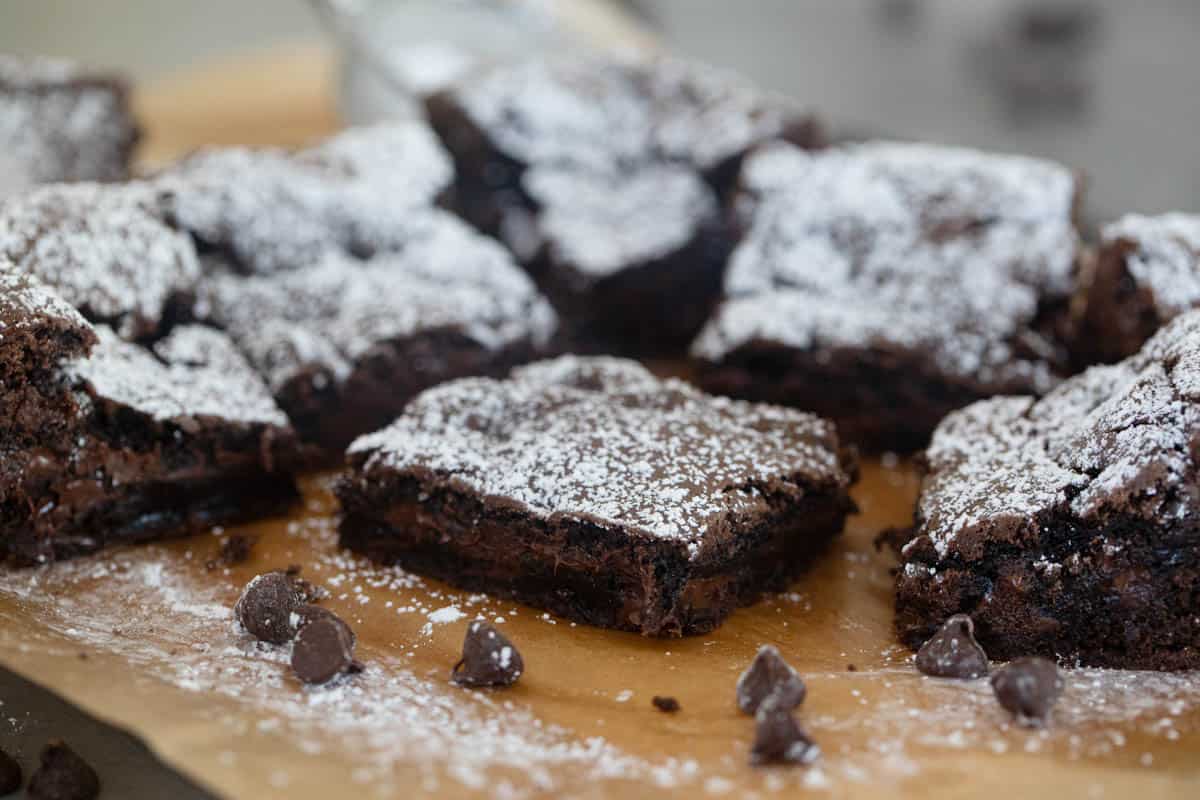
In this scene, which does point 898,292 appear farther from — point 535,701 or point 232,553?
point 232,553

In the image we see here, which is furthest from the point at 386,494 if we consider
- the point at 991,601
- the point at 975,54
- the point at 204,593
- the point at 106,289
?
the point at 975,54

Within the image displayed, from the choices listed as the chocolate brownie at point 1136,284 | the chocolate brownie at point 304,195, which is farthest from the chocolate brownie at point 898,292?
the chocolate brownie at point 304,195

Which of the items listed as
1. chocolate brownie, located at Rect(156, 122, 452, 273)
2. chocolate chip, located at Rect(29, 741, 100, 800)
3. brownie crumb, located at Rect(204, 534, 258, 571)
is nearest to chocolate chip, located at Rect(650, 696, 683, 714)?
chocolate chip, located at Rect(29, 741, 100, 800)

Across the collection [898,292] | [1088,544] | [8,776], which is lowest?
[8,776]

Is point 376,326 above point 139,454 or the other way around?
above

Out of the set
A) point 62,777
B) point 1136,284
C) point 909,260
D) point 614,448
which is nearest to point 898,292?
point 909,260

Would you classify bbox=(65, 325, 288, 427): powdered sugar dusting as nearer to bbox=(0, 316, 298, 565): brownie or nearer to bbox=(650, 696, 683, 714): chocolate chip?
bbox=(0, 316, 298, 565): brownie

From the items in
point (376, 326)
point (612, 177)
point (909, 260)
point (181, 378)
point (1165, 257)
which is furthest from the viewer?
point (612, 177)
